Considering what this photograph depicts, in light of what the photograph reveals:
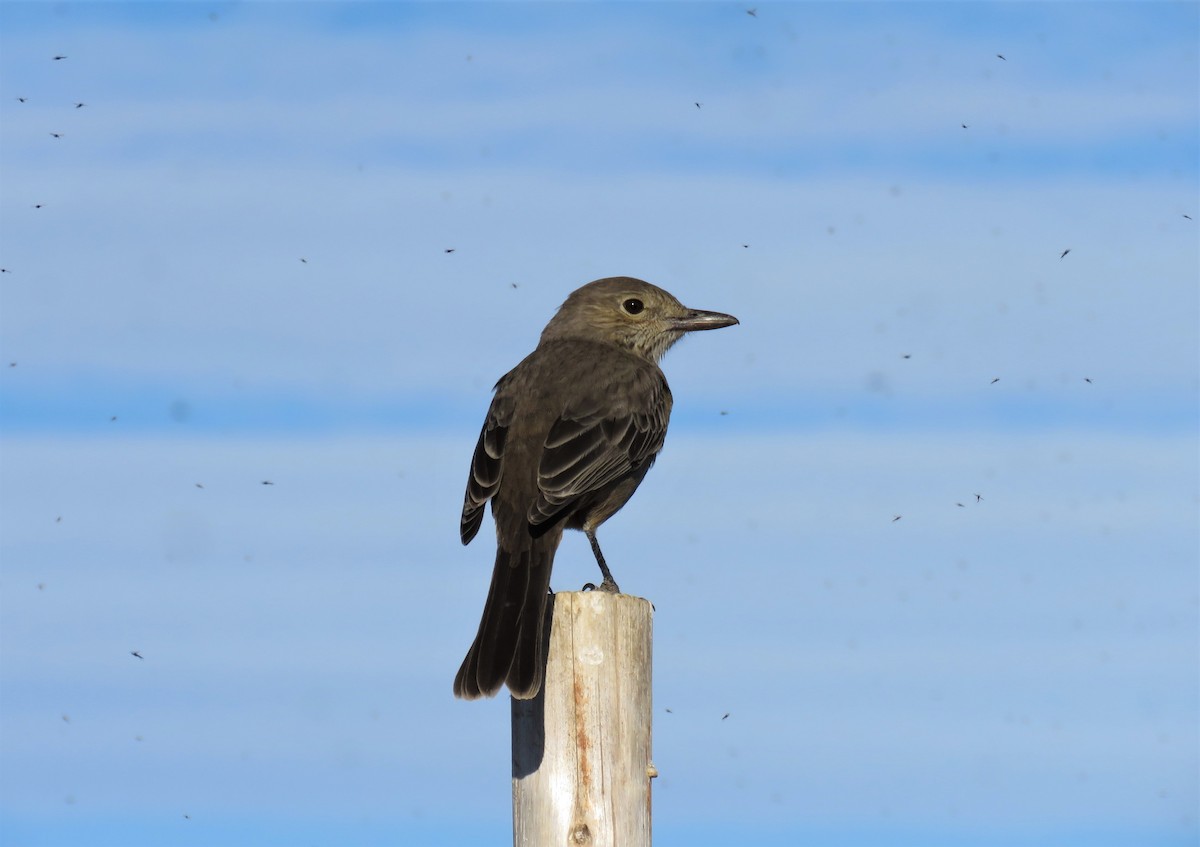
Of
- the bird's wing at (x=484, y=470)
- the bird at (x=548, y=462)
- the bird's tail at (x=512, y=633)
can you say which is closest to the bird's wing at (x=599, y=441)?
the bird at (x=548, y=462)

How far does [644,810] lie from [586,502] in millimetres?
2968

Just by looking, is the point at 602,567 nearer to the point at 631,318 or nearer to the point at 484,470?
the point at 484,470

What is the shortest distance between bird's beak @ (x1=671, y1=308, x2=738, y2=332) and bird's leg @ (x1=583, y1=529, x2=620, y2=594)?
2221mm

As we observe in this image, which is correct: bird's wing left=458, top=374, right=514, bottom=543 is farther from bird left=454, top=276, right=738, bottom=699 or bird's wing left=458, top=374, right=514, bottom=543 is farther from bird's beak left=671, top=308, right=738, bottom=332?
bird's beak left=671, top=308, right=738, bottom=332

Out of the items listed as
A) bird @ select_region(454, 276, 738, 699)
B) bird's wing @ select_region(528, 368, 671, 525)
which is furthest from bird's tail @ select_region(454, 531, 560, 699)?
bird's wing @ select_region(528, 368, 671, 525)

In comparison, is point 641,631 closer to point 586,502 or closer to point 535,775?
point 535,775

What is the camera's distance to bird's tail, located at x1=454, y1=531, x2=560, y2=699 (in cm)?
634

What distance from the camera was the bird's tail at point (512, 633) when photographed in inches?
250

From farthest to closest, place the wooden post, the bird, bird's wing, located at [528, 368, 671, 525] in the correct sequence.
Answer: bird's wing, located at [528, 368, 671, 525], the bird, the wooden post

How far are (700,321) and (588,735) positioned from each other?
17.7 feet

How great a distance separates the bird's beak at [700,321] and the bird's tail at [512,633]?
138 inches

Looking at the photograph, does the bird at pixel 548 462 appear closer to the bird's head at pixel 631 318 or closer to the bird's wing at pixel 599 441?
the bird's wing at pixel 599 441

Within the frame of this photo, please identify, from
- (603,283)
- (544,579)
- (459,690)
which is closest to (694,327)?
(603,283)

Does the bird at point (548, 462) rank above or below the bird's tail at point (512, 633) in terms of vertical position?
above
